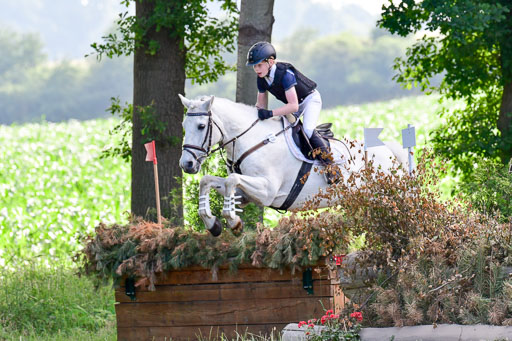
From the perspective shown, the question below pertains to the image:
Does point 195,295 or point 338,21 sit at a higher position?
point 338,21

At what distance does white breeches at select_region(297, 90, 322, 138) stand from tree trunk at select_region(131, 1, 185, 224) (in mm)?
3092

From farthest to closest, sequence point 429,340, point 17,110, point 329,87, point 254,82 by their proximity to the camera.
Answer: point 17,110, point 329,87, point 254,82, point 429,340

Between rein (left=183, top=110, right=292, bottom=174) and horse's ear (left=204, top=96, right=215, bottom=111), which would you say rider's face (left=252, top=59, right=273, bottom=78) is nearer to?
rein (left=183, top=110, right=292, bottom=174)

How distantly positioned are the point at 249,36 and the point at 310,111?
1.94m

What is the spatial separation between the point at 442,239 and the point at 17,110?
54053 mm

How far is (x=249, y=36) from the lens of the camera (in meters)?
8.49

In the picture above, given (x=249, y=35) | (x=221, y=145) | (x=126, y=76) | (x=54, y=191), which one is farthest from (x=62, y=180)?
(x=126, y=76)

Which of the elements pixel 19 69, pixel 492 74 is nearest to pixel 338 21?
pixel 19 69

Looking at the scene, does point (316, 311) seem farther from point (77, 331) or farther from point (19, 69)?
point (19, 69)

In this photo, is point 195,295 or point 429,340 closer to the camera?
point 429,340

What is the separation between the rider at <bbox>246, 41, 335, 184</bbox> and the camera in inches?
263

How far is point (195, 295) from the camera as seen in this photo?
6.61 meters

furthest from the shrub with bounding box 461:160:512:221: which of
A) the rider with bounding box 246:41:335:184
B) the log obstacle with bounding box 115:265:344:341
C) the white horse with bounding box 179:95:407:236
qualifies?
the log obstacle with bounding box 115:265:344:341

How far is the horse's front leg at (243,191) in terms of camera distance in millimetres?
6312
